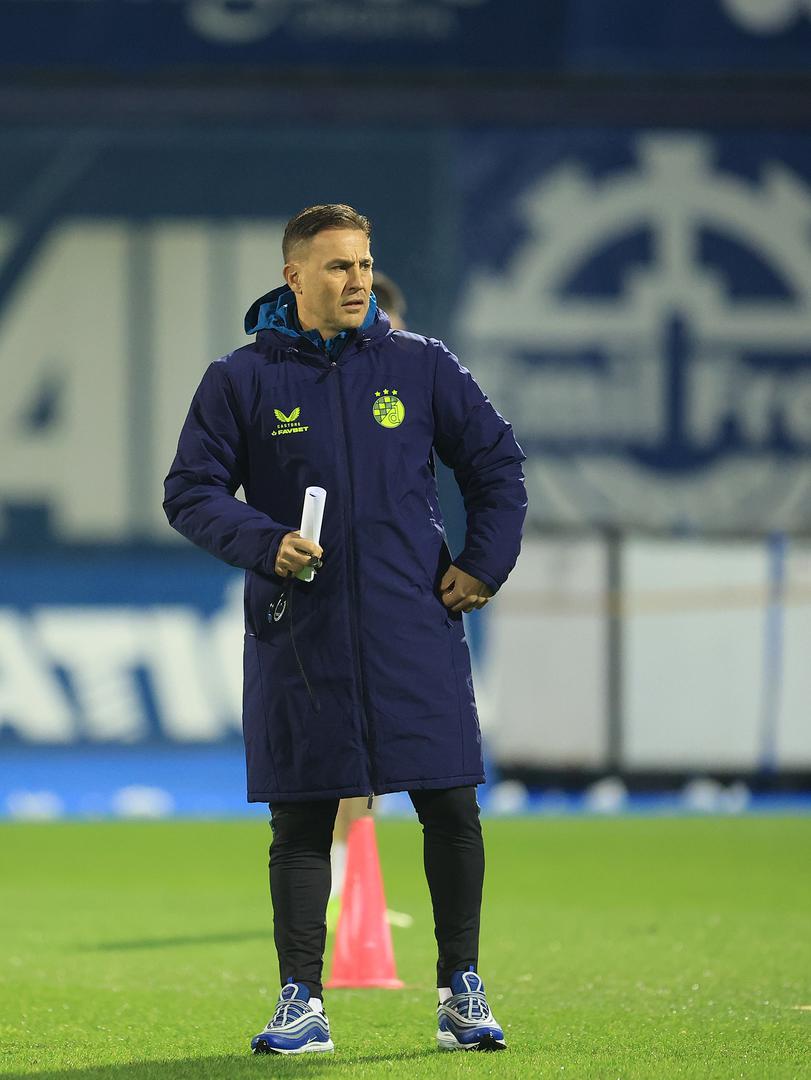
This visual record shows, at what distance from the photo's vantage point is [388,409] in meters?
3.52

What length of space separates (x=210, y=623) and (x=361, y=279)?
26.2 ft

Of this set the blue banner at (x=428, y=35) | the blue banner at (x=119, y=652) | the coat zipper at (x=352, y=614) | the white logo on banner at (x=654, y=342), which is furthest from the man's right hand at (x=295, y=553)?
the blue banner at (x=428, y=35)

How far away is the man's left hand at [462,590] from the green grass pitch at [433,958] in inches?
30.8

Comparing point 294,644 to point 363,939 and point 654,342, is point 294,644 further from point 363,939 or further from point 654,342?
point 654,342

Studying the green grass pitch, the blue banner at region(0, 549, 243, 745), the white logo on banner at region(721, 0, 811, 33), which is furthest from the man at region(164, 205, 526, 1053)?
the white logo on banner at region(721, 0, 811, 33)

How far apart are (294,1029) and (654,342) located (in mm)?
8703

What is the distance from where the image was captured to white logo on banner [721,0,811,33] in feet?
37.1

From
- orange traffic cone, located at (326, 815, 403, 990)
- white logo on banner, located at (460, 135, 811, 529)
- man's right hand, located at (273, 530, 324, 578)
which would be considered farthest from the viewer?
white logo on banner, located at (460, 135, 811, 529)

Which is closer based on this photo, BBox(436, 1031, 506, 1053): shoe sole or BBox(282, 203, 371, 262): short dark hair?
BBox(436, 1031, 506, 1053): shoe sole

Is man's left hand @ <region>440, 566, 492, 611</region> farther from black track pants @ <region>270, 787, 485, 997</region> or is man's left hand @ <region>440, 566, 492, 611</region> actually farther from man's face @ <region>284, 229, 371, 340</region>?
man's face @ <region>284, 229, 371, 340</region>

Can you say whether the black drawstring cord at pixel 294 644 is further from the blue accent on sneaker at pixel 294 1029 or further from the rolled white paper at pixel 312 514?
the blue accent on sneaker at pixel 294 1029

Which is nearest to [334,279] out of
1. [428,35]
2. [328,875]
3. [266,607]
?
[266,607]

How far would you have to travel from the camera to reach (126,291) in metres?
11.6

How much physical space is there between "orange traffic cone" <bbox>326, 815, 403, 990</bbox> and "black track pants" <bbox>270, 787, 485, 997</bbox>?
115 cm
